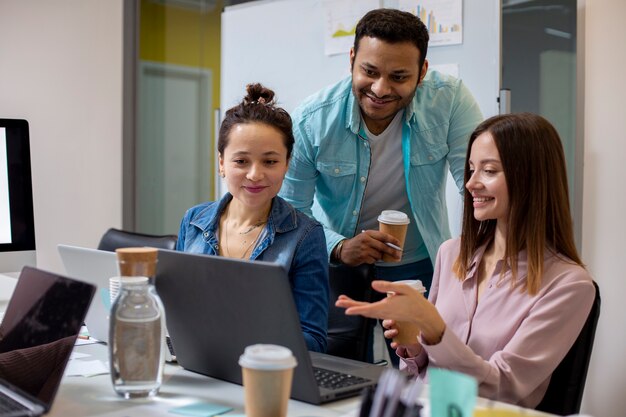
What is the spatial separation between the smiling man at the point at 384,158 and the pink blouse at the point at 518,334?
2.29 ft

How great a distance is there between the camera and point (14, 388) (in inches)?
52.1

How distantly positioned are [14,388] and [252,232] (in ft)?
2.50

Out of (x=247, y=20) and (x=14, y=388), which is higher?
(x=247, y=20)

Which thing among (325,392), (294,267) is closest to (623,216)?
(294,267)

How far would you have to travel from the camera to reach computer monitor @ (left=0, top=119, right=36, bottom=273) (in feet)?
7.30

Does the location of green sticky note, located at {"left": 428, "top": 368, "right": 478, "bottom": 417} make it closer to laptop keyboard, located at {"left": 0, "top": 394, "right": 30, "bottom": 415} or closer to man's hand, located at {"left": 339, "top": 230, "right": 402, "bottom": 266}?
laptop keyboard, located at {"left": 0, "top": 394, "right": 30, "bottom": 415}

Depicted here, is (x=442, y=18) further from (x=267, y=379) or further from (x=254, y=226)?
(x=267, y=379)

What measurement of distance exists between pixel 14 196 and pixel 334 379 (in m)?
1.25

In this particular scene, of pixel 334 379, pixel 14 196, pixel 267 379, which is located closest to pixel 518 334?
pixel 334 379

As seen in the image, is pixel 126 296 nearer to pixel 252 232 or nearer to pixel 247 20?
pixel 252 232

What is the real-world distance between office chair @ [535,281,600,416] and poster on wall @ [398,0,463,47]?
1.64 metres

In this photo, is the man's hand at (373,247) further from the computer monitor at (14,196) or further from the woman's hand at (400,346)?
the computer monitor at (14,196)

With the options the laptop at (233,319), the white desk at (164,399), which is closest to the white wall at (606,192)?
the laptop at (233,319)

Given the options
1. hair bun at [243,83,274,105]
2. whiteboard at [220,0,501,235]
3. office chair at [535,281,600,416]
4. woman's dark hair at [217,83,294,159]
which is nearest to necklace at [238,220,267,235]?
woman's dark hair at [217,83,294,159]
